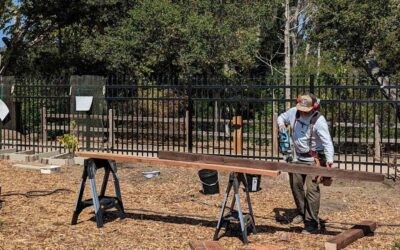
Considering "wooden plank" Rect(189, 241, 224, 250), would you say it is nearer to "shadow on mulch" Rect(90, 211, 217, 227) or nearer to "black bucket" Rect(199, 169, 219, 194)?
"shadow on mulch" Rect(90, 211, 217, 227)

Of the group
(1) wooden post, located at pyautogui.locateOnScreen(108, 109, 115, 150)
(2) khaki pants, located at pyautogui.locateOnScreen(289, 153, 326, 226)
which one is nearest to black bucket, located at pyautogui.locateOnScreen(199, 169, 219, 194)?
(2) khaki pants, located at pyautogui.locateOnScreen(289, 153, 326, 226)

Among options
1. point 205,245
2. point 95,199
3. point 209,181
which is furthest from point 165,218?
point 209,181

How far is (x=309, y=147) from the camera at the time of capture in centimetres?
691

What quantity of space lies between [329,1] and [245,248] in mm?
13547

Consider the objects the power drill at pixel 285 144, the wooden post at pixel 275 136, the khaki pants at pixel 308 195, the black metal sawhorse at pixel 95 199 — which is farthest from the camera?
the wooden post at pixel 275 136

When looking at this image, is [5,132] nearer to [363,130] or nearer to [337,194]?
[363,130]

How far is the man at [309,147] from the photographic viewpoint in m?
6.77

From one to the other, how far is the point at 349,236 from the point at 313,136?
1316 mm

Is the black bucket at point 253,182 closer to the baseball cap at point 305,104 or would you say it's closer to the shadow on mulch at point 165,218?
the shadow on mulch at point 165,218

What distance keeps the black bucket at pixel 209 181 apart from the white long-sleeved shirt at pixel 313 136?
231cm

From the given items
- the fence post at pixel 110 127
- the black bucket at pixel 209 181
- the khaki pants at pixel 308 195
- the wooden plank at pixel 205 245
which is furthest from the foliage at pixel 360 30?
the wooden plank at pixel 205 245

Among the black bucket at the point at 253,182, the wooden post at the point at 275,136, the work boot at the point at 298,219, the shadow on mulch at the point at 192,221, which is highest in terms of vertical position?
the wooden post at the point at 275,136

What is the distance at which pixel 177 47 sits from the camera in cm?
2073

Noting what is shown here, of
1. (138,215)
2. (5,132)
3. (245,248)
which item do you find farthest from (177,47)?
(245,248)
